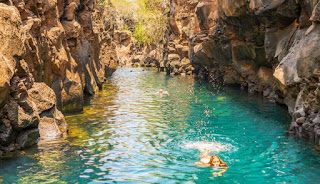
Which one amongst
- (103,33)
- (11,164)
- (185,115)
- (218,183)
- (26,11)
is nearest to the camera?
(218,183)

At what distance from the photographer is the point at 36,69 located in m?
16.2

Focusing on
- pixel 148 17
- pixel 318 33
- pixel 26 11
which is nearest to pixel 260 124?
pixel 318 33

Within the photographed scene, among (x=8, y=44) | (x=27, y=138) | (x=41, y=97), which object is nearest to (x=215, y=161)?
(x=27, y=138)

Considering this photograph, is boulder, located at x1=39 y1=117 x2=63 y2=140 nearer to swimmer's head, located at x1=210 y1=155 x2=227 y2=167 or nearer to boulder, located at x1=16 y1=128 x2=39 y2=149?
boulder, located at x1=16 y1=128 x2=39 y2=149

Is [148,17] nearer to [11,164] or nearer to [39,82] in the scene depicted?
[39,82]

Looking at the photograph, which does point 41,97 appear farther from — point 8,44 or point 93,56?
point 93,56

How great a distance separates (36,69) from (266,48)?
45.0 feet

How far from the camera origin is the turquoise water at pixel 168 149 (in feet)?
35.2

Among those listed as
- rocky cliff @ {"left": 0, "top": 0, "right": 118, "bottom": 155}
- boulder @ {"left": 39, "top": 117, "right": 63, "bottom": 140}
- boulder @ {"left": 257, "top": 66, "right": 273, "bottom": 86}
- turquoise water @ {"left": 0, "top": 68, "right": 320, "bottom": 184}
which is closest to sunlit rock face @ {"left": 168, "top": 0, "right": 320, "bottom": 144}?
boulder @ {"left": 257, "top": 66, "right": 273, "bottom": 86}

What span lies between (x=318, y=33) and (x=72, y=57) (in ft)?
51.5

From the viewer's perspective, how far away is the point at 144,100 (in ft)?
89.2

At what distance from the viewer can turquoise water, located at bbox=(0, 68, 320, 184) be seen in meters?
10.7

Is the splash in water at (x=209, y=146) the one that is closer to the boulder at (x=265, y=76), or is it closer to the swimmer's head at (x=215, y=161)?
the swimmer's head at (x=215, y=161)

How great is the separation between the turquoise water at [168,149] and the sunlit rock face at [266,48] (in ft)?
5.96
